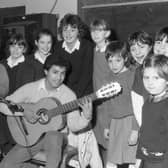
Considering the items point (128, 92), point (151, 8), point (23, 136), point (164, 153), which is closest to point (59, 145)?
point (23, 136)

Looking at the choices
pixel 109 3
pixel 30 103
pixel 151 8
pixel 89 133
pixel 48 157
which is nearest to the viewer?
pixel 48 157

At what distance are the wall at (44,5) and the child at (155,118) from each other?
82.6 inches

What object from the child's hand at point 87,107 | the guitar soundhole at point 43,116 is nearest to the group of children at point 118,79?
the child's hand at point 87,107

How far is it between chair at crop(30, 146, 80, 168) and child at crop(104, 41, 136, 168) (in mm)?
329

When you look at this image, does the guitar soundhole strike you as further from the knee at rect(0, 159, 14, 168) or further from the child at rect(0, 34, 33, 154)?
the child at rect(0, 34, 33, 154)

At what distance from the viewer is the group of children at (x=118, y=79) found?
6.57ft

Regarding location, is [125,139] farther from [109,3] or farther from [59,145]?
[109,3]

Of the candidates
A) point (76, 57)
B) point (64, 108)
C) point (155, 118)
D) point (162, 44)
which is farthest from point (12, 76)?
point (155, 118)

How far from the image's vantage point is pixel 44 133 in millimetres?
2717

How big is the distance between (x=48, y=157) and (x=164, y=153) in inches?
36.5

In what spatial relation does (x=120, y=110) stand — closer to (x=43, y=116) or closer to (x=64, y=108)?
(x=64, y=108)

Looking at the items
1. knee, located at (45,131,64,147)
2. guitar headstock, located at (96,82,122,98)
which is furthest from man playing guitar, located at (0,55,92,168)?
guitar headstock, located at (96,82,122,98)

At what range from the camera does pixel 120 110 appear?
2674mm

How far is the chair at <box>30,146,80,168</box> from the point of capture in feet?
8.96
